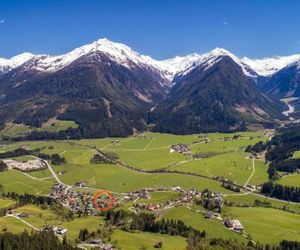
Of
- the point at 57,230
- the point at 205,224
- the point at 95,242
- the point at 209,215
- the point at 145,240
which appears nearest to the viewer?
the point at 95,242

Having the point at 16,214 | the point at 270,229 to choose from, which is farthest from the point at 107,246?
the point at 270,229

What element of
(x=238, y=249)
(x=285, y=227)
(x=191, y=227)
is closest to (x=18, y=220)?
(x=191, y=227)

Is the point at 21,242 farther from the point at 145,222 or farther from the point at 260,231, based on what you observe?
the point at 260,231

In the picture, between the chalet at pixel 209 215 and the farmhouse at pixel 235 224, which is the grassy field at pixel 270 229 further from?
the chalet at pixel 209 215

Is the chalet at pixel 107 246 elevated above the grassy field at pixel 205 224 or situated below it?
below

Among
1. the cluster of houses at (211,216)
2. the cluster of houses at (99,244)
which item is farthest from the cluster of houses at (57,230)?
the cluster of houses at (211,216)

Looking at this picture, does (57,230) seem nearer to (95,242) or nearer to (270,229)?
(95,242)

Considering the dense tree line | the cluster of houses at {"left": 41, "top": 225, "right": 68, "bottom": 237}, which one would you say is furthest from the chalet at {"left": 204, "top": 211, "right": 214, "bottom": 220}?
the dense tree line
